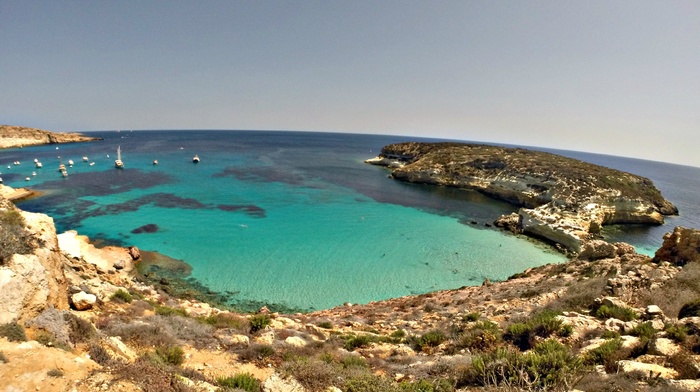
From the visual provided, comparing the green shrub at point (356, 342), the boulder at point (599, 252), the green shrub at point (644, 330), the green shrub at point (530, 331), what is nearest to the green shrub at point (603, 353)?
the green shrub at point (644, 330)

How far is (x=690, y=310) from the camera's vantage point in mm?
9109

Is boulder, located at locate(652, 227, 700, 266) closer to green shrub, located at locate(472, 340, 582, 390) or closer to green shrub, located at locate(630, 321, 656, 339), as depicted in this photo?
green shrub, located at locate(630, 321, 656, 339)

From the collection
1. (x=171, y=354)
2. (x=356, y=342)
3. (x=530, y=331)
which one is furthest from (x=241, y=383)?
(x=530, y=331)

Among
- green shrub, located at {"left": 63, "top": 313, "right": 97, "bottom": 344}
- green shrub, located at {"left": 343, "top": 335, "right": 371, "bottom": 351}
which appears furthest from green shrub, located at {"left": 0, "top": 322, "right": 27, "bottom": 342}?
green shrub, located at {"left": 343, "top": 335, "right": 371, "bottom": 351}

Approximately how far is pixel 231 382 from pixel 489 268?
22.9 m

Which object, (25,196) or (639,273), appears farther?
(25,196)

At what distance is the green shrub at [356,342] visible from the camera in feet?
31.4

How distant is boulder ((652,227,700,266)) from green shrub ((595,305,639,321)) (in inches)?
365

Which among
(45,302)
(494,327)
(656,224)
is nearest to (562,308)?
(494,327)

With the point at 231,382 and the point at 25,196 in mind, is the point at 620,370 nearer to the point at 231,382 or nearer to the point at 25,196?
the point at 231,382

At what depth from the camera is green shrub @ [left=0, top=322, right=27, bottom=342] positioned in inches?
219

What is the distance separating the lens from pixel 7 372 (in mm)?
4770

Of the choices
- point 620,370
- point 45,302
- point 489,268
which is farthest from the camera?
point 489,268

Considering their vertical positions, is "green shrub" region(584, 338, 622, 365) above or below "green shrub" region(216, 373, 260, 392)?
above
